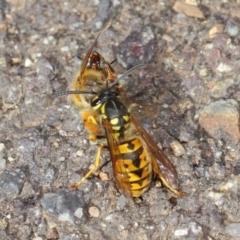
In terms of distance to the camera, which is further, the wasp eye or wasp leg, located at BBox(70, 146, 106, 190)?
wasp leg, located at BBox(70, 146, 106, 190)

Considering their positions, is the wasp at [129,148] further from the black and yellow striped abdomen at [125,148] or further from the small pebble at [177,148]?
the small pebble at [177,148]

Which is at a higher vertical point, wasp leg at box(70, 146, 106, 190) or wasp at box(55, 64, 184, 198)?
wasp at box(55, 64, 184, 198)

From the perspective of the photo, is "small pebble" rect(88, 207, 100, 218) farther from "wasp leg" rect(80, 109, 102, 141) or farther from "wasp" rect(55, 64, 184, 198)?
"wasp leg" rect(80, 109, 102, 141)

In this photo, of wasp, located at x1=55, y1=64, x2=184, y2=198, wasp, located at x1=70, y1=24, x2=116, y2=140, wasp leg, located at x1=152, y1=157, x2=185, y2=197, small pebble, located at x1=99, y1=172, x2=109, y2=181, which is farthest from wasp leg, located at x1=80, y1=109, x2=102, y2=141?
wasp leg, located at x1=152, y1=157, x2=185, y2=197

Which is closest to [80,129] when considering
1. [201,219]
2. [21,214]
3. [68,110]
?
[68,110]

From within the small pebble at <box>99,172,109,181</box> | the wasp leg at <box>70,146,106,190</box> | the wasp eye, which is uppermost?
the wasp eye
